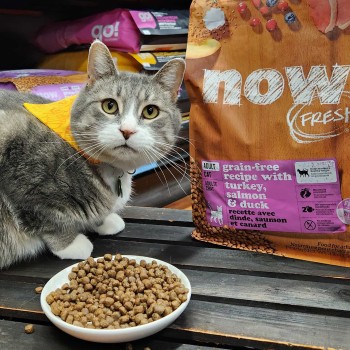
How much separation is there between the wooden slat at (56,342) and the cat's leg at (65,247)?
0.83ft

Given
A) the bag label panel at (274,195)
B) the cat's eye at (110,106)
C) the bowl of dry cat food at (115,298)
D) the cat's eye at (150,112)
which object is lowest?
the bowl of dry cat food at (115,298)

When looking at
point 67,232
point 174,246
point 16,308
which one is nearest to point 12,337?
point 16,308

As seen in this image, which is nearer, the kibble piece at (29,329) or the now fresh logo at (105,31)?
the kibble piece at (29,329)

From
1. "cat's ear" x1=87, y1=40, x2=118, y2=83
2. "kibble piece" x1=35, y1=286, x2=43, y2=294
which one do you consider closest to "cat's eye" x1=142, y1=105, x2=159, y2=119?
"cat's ear" x1=87, y1=40, x2=118, y2=83

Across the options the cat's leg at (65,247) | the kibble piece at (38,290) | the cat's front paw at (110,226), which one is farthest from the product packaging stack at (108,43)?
the kibble piece at (38,290)

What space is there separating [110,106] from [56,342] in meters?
0.48

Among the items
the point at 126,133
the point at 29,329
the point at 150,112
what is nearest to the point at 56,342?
the point at 29,329

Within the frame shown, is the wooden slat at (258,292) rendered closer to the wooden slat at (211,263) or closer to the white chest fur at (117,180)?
the wooden slat at (211,263)

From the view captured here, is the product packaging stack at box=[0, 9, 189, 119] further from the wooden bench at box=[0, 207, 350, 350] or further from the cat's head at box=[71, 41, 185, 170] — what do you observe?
the wooden bench at box=[0, 207, 350, 350]

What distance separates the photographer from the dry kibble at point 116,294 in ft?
2.27

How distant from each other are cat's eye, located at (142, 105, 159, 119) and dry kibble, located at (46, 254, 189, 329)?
0.31m

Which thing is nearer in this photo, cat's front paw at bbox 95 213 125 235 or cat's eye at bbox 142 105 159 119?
cat's eye at bbox 142 105 159 119

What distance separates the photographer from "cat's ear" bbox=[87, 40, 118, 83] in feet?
3.04

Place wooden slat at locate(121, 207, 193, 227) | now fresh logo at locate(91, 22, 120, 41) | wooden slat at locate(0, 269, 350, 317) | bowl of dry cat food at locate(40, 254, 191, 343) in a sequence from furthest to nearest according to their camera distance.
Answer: now fresh logo at locate(91, 22, 120, 41), wooden slat at locate(121, 207, 193, 227), wooden slat at locate(0, 269, 350, 317), bowl of dry cat food at locate(40, 254, 191, 343)
